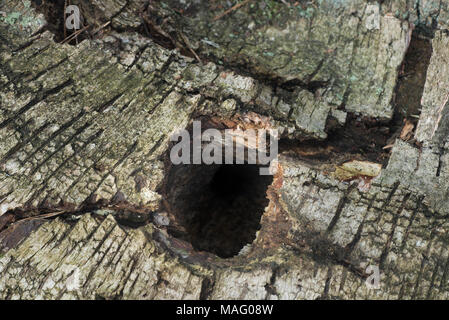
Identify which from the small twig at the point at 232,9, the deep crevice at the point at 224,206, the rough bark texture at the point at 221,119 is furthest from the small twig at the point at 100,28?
the deep crevice at the point at 224,206

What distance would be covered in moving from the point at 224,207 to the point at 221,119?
2.08 metres

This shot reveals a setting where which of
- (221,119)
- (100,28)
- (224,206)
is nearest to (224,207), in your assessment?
(224,206)

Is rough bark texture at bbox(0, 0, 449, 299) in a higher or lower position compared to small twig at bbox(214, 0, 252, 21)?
lower

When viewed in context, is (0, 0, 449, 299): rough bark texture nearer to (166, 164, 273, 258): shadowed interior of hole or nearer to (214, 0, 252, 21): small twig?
(214, 0, 252, 21): small twig

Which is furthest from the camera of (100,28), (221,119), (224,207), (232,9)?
(224,207)

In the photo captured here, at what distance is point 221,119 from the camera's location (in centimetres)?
250

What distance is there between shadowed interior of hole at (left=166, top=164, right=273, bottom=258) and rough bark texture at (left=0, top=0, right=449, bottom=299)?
125 centimetres

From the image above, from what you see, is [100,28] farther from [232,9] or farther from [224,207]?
[224,207]

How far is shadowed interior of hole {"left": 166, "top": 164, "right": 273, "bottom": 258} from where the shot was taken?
3.91 meters

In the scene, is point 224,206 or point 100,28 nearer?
point 100,28

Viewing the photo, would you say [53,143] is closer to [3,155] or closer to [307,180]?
[3,155]

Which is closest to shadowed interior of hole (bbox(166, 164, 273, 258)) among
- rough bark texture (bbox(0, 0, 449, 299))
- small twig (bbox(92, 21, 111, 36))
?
rough bark texture (bbox(0, 0, 449, 299))

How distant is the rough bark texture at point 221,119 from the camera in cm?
210

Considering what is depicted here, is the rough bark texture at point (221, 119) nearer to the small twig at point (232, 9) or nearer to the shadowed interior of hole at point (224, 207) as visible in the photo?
the small twig at point (232, 9)
